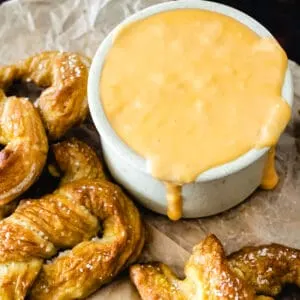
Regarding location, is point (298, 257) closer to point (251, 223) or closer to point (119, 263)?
point (251, 223)

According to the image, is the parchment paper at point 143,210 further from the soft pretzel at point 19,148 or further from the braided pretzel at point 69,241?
the soft pretzel at point 19,148

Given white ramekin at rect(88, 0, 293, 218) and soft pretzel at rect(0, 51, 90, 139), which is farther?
soft pretzel at rect(0, 51, 90, 139)

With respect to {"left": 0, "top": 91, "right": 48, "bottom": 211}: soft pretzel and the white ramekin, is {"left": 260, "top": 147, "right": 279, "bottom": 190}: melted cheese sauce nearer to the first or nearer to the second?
the white ramekin

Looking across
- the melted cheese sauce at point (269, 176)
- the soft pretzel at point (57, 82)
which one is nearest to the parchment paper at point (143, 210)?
the melted cheese sauce at point (269, 176)

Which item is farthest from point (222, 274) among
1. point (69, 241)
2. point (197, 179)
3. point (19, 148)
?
point (19, 148)

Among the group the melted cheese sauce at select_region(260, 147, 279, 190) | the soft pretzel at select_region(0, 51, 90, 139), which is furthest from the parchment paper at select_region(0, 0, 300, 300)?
the soft pretzel at select_region(0, 51, 90, 139)

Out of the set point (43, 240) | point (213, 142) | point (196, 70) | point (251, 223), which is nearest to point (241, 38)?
point (196, 70)
